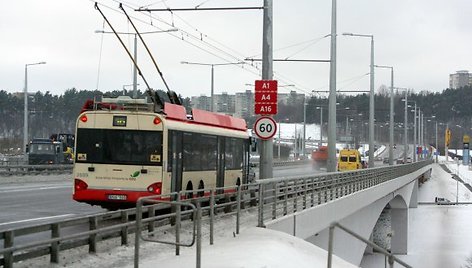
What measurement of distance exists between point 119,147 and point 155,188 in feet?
4.95

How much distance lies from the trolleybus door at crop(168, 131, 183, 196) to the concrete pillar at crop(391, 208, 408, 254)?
32.3 m

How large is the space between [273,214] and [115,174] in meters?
4.11

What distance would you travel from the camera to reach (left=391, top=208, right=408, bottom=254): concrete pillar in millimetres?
49219

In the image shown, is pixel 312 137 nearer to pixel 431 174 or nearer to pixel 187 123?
pixel 431 174

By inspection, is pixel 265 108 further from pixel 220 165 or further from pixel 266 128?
pixel 220 165

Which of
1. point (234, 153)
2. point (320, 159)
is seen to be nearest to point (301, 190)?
point (234, 153)

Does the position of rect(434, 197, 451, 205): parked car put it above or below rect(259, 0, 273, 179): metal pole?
below

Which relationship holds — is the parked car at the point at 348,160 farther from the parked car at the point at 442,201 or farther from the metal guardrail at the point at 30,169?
the metal guardrail at the point at 30,169

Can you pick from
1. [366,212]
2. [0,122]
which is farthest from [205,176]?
[0,122]

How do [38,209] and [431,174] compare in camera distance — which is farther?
[431,174]

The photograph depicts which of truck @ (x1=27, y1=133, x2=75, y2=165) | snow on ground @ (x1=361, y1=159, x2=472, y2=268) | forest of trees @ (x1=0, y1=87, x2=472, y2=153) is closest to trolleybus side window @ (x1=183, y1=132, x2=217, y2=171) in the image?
snow on ground @ (x1=361, y1=159, x2=472, y2=268)

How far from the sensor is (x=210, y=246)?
12359 millimetres

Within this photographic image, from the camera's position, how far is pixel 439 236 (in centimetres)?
5425

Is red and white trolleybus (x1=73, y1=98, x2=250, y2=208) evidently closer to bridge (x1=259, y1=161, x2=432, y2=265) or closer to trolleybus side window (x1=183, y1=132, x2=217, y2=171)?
trolleybus side window (x1=183, y1=132, x2=217, y2=171)
